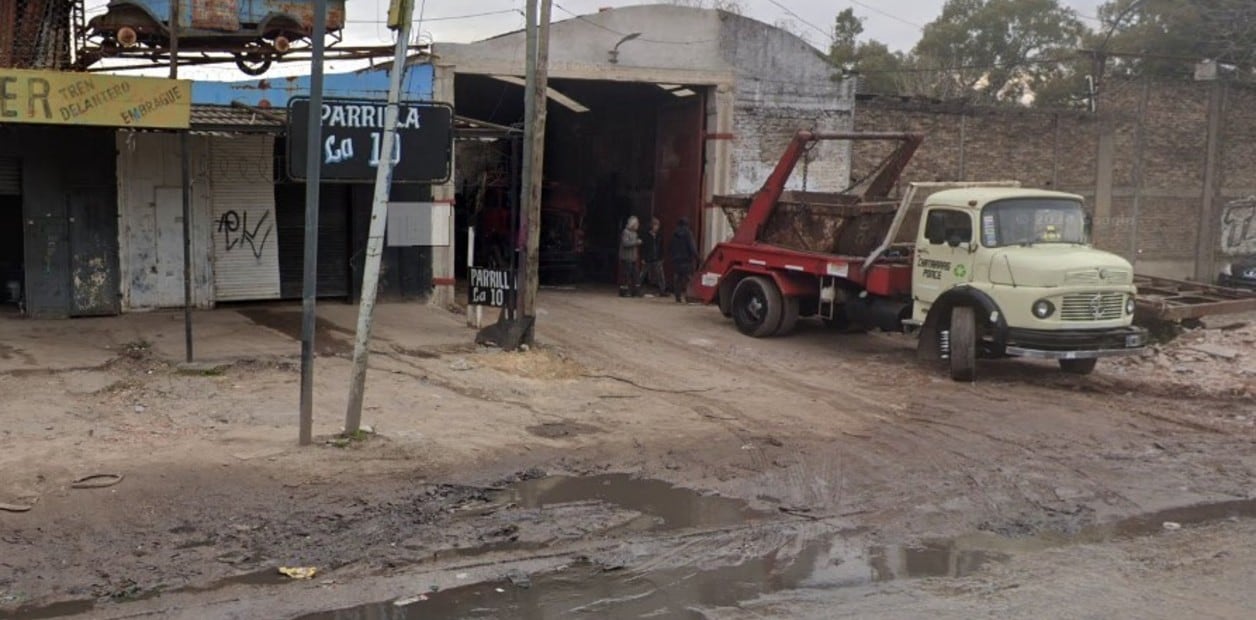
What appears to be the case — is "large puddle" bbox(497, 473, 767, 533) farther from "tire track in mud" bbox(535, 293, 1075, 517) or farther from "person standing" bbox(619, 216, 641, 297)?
"person standing" bbox(619, 216, 641, 297)

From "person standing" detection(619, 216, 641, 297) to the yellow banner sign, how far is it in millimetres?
10528

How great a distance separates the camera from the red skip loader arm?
16516 millimetres

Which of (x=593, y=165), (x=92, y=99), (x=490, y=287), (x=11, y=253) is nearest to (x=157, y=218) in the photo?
(x=11, y=253)

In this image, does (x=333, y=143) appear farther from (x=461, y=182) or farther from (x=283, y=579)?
(x=461, y=182)

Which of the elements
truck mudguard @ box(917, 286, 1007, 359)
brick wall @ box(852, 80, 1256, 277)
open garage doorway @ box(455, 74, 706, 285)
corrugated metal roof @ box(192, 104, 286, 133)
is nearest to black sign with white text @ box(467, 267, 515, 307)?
corrugated metal roof @ box(192, 104, 286, 133)

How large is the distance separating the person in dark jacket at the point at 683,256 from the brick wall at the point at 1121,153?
4.13 m

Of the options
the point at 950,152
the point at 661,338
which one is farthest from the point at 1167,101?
the point at 661,338

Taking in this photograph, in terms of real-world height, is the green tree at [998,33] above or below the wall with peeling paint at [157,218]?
above

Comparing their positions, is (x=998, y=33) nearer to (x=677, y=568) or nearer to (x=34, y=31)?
(x=34, y=31)

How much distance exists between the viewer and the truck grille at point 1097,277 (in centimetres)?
Result: 1273

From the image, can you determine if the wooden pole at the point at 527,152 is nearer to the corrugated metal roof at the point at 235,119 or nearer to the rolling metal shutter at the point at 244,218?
the corrugated metal roof at the point at 235,119

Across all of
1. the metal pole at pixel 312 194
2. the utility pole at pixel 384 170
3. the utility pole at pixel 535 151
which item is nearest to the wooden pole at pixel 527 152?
the utility pole at pixel 535 151

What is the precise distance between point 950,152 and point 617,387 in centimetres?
1396

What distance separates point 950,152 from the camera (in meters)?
23.8
